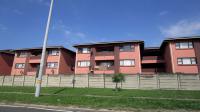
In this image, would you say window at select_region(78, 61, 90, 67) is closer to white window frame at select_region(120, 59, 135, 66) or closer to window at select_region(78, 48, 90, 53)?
window at select_region(78, 48, 90, 53)

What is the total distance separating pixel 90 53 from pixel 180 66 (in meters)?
18.1

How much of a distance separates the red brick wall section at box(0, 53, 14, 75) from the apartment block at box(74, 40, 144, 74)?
71.6 ft

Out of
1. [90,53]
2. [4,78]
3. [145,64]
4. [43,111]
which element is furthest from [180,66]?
[4,78]

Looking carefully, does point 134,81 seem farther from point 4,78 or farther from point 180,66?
point 4,78

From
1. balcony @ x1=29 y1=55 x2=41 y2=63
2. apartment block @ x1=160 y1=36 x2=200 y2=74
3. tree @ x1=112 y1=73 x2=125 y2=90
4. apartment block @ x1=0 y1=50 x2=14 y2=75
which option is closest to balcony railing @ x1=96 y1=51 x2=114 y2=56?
apartment block @ x1=160 y1=36 x2=200 y2=74

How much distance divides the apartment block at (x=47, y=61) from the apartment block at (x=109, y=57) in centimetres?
501

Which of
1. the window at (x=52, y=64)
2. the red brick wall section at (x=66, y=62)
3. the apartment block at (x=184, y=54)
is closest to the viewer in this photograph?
the apartment block at (x=184, y=54)

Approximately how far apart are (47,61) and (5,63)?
14.5 metres

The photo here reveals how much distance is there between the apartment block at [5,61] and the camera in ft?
141

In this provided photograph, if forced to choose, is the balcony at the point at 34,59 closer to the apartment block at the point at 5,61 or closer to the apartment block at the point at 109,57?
the apartment block at the point at 5,61

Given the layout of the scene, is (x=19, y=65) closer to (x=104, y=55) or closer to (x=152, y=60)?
(x=104, y=55)

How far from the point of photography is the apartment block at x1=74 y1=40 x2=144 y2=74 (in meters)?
32.6

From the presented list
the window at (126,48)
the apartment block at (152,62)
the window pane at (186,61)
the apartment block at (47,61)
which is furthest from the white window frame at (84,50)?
the window pane at (186,61)

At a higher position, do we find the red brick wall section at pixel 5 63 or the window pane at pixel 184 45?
the window pane at pixel 184 45
